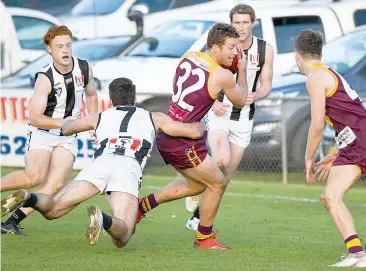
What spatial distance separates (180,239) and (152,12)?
12146 millimetres

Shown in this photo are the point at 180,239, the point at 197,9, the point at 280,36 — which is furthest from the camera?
the point at 197,9

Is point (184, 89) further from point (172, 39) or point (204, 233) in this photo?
point (172, 39)

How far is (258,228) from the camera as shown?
12.9 meters

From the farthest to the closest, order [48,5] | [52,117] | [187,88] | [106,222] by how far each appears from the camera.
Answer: [48,5] < [52,117] < [187,88] < [106,222]

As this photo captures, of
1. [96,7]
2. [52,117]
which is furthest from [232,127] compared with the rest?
[96,7]

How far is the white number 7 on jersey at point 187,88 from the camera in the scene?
10.5 m

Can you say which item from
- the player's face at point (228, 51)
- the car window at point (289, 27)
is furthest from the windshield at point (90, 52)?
the player's face at point (228, 51)

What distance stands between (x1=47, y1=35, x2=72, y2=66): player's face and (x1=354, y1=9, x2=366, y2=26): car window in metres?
9.74

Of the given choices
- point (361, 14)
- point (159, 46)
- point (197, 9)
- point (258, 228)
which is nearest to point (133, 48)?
point (159, 46)

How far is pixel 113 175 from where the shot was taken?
1018 centimetres

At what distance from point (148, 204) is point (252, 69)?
211 centimetres

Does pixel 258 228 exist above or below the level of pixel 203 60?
below

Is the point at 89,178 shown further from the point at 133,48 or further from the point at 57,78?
the point at 133,48

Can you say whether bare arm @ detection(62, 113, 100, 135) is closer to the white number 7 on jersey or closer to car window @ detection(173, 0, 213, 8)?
the white number 7 on jersey
